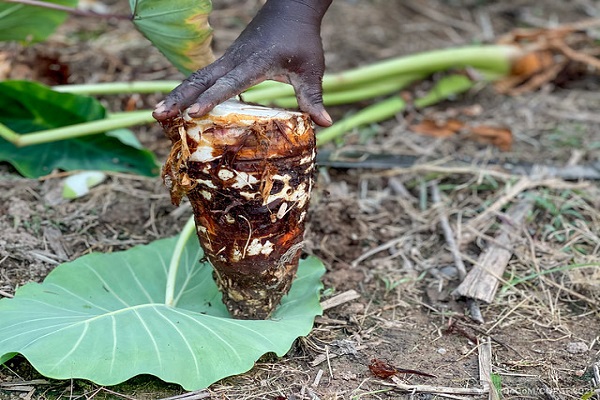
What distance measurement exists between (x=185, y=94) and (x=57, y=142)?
41.9 inches

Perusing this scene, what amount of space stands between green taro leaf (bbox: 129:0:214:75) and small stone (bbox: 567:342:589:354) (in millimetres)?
1081

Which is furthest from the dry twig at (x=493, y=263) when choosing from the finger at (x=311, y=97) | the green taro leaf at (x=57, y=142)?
the green taro leaf at (x=57, y=142)

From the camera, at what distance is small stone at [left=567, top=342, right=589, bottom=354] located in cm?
151

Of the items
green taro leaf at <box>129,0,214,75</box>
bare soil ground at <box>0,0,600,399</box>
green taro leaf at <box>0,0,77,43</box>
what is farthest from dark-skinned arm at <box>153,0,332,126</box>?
green taro leaf at <box>0,0,77,43</box>

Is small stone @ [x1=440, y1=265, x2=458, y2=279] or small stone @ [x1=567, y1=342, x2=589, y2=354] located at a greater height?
small stone @ [x1=567, y1=342, x2=589, y2=354]

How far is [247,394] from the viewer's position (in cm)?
132

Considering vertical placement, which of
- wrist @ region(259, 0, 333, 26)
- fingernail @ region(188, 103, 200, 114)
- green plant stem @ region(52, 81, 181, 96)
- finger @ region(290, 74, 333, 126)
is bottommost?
green plant stem @ region(52, 81, 181, 96)

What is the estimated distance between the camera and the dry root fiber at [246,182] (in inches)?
50.3

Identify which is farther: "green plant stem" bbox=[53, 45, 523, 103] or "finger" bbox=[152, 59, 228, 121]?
"green plant stem" bbox=[53, 45, 523, 103]

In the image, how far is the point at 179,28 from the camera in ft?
5.15

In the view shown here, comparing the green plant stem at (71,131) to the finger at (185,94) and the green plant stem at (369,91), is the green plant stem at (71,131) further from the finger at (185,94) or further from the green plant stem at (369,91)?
the green plant stem at (369,91)

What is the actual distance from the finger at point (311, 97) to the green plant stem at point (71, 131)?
684 millimetres

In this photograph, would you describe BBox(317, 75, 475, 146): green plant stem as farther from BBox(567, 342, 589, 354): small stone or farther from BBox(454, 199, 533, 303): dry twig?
BBox(567, 342, 589, 354): small stone

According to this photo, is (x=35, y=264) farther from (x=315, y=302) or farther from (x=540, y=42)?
(x=540, y=42)
